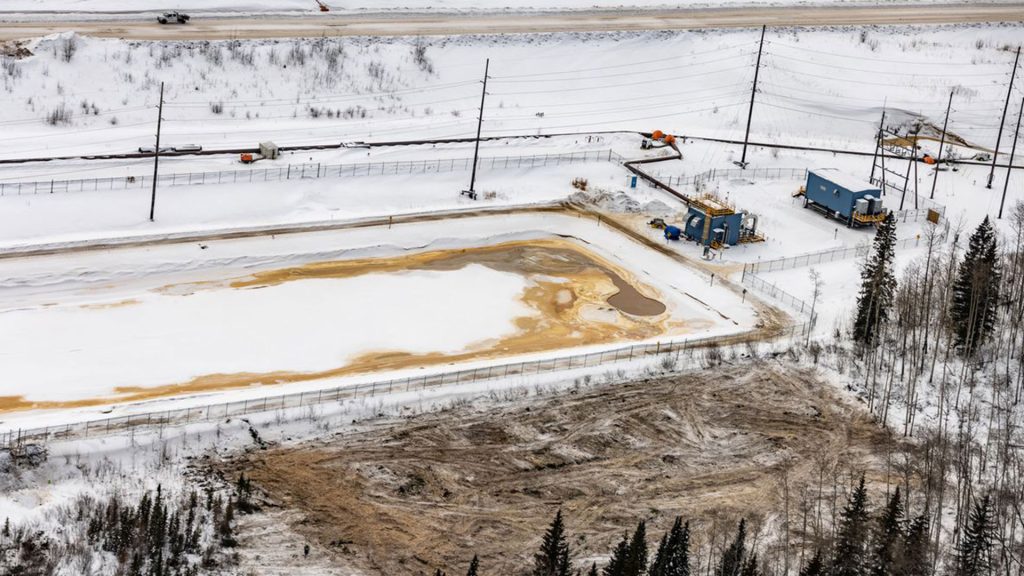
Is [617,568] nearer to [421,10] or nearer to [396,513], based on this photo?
[396,513]

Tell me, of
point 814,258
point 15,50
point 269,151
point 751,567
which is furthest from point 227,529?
point 15,50

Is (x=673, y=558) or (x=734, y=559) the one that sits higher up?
(x=673, y=558)

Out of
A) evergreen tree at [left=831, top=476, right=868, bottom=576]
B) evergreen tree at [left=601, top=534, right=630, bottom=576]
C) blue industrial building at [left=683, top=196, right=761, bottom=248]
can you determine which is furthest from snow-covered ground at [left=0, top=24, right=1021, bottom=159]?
evergreen tree at [left=831, top=476, right=868, bottom=576]

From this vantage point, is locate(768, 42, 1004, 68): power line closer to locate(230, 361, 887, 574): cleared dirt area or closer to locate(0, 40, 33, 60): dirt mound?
locate(230, 361, 887, 574): cleared dirt area

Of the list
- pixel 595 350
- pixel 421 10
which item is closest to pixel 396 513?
pixel 595 350

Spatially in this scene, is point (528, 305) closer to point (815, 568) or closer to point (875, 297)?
point (875, 297)

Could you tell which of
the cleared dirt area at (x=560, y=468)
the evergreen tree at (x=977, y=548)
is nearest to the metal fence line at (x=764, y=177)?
the cleared dirt area at (x=560, y=468)
